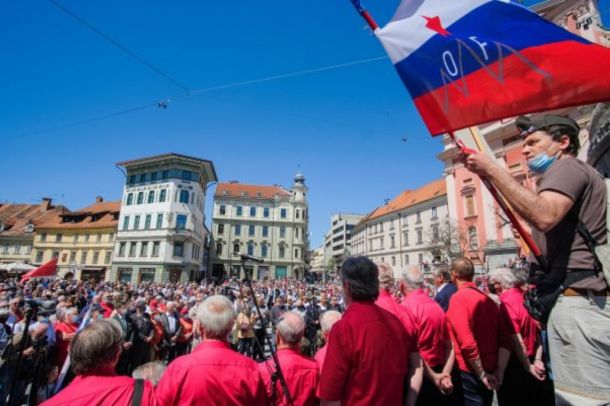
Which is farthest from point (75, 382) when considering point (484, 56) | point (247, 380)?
point (484, 56)

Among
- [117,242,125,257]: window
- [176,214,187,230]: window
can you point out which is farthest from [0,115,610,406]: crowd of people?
[117,242,125,257]: window

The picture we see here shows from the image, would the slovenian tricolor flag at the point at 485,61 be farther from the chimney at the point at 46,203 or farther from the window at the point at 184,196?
the chimney at the point at 46,203

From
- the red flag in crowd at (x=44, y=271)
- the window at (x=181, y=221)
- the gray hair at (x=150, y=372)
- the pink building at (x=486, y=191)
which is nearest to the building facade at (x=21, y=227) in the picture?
the window at (x=181, y=221)

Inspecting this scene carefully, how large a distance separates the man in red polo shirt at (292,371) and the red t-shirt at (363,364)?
0.86 metres

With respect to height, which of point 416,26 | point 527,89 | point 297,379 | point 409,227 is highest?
point 409,227

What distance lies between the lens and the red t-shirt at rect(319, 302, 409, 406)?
2.16 meters

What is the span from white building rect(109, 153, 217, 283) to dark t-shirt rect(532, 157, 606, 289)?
46.8 meters

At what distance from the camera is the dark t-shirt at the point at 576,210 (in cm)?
172

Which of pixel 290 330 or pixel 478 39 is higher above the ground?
pixel 478 39

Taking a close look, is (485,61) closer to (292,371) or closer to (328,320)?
(328,320)

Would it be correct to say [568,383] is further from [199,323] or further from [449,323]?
[199,323]

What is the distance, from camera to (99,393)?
2.15 m

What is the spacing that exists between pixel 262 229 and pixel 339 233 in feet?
168

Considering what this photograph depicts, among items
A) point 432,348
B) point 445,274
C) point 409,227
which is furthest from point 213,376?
point 409,227
